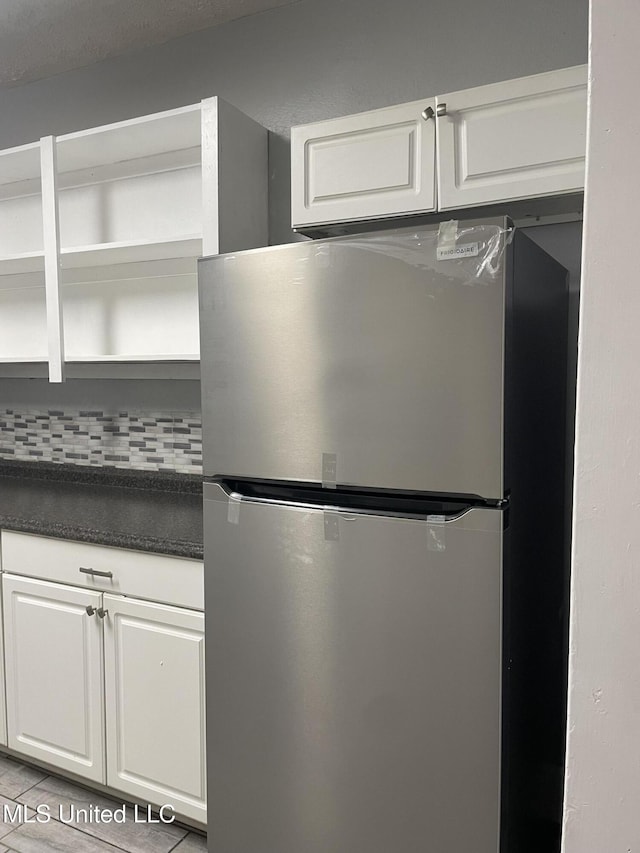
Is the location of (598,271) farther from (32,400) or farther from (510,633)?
(32,400)

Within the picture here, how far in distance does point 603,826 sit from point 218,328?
1243 millimetres

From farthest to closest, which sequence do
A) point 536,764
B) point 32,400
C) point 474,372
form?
point 32,400, point 536,764, point 474,372

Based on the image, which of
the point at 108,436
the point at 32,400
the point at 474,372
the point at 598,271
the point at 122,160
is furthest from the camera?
the point at 32,400

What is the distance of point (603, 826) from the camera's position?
0.70 meters

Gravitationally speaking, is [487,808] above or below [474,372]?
below

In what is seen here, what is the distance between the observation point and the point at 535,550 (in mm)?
1586

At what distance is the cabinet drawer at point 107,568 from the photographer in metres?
1.91

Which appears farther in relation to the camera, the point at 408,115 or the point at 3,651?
the point at 3,651

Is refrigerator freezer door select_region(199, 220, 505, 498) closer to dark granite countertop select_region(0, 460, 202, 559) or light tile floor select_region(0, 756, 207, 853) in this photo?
dark granite countertop select_region(0, 460, 202, 559)

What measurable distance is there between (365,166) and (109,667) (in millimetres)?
1587

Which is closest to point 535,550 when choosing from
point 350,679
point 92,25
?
point 350,679

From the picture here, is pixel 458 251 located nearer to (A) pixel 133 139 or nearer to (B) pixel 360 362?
(B) pixel 360 362

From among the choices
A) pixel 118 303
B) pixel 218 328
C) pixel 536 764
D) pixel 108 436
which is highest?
pixel 118 303

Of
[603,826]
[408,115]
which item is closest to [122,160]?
[408,115]
